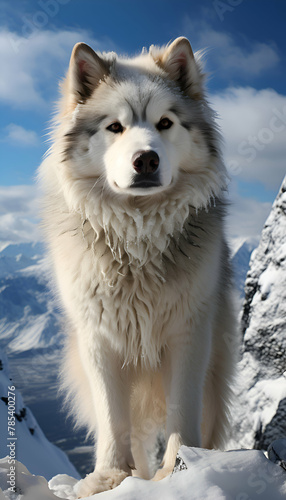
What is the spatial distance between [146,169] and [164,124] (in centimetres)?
53

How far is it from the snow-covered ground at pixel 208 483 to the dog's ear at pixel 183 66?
2.54 meters

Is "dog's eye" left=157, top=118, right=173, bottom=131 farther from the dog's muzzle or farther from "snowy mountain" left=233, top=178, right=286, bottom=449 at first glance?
"snowy mountain" left=233, top=178, right=286, bottom=449

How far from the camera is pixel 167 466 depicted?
8.80 feet

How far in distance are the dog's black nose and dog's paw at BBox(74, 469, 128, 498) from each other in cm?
202

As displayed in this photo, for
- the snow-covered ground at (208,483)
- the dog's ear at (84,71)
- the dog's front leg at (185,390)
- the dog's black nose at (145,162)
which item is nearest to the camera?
the snow-covered ground at (208,483)

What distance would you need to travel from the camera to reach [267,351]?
883cm

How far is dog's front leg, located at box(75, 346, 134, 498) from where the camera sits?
2.82m

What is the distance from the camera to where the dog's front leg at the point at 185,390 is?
280cm

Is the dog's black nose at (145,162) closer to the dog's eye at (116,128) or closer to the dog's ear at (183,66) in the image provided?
the dog's eye at (116,128)

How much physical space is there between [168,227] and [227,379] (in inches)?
62.2

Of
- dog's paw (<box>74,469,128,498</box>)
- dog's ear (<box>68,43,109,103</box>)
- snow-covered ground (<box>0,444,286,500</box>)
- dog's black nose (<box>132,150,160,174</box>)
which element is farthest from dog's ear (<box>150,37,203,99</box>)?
dog's paw (<box>74,469,128,498</box>)

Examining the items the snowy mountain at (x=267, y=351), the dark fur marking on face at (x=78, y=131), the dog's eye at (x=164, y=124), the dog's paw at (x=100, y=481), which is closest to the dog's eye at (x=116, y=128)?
the dark fur marking on face at (x=78, y=131)

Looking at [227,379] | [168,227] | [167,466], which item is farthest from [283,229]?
[167,466]

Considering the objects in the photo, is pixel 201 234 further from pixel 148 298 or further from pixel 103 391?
pixel 103 391
